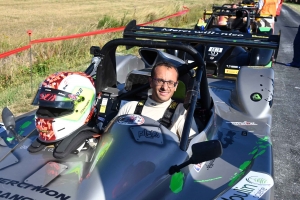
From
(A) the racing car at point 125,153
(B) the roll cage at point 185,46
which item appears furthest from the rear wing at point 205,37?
(A) the racing car at point 125,153

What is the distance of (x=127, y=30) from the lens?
5.23m

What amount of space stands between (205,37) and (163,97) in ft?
6.11

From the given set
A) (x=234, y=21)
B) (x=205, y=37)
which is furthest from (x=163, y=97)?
(x=234, y=21)

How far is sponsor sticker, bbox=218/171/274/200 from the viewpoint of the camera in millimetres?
3020

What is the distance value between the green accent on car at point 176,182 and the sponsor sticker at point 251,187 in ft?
Answer: 1.02

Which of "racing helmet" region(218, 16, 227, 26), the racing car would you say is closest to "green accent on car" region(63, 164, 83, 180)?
the racing car

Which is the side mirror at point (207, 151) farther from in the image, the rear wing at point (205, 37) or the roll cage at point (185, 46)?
the rear wing at point (205, 37)

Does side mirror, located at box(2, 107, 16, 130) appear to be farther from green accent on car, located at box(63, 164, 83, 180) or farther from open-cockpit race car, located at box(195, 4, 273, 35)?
open-cockpit race car, located at box(195, 4, 273, 35)

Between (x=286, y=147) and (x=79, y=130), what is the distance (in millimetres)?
3189

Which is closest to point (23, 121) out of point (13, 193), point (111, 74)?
point (111, 74)

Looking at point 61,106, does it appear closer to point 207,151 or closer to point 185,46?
point 207,151

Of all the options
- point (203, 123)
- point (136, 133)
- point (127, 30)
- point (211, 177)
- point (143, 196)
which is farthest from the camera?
point (127, 30)

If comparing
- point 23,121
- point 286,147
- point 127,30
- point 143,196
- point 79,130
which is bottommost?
point 286,147

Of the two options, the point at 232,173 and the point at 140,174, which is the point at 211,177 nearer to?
the point at 232,173
